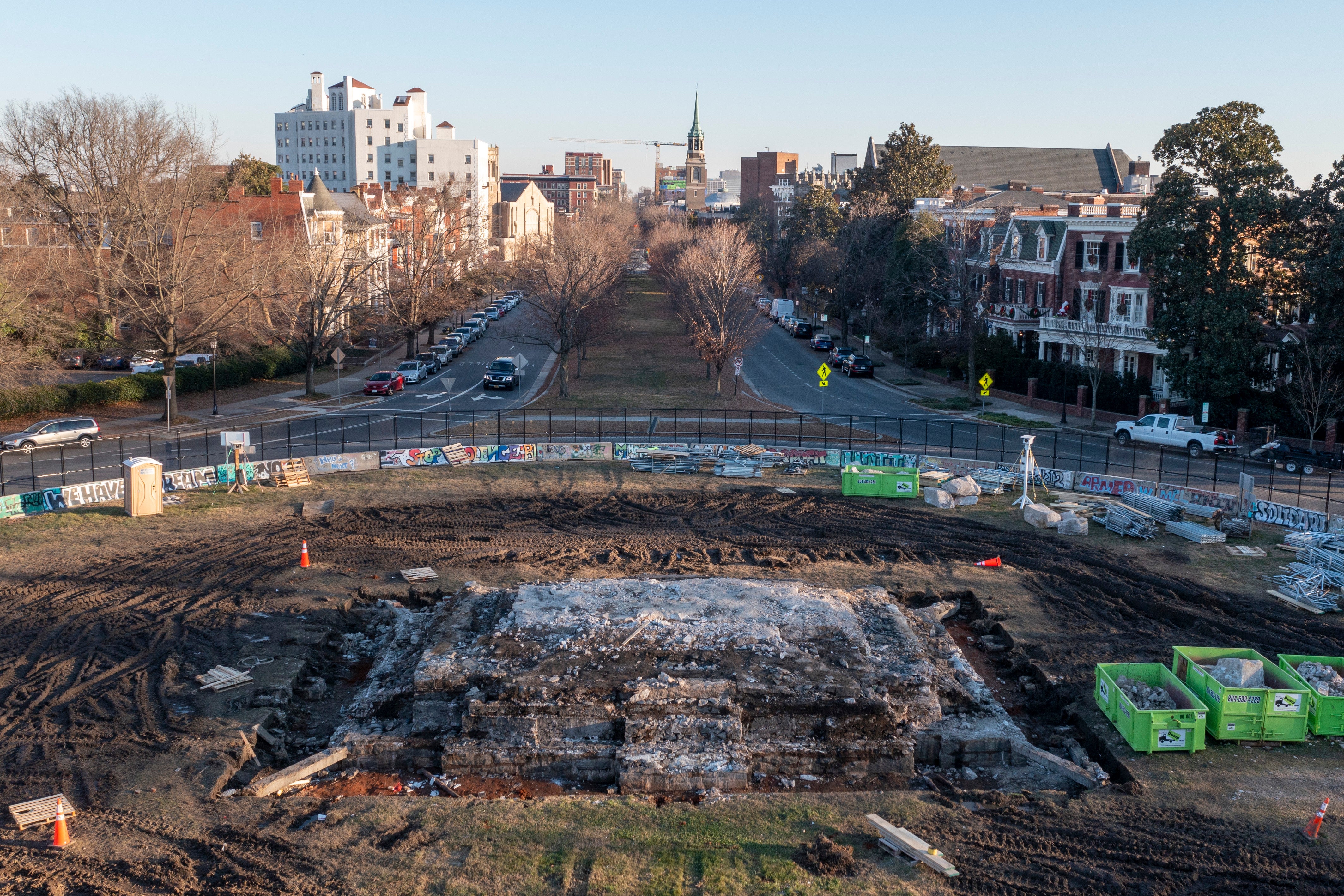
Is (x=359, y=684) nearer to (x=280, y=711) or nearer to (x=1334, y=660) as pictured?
(x=280, y=711)

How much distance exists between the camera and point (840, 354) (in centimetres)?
6912

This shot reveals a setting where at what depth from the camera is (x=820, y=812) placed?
598 inches

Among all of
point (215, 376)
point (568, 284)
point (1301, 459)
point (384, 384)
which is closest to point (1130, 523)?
point (1301, 459)

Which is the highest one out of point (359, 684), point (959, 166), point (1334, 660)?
point (959, 166)

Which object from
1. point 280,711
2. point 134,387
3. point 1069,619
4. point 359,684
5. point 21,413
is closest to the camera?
point 280,711

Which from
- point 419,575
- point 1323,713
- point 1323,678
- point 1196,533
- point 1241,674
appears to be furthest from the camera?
point 1196,533

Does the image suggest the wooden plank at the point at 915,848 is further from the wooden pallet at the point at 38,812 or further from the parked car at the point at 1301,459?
the parked car at the point at 1301,459

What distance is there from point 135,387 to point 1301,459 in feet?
169

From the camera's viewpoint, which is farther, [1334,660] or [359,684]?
[359,684]

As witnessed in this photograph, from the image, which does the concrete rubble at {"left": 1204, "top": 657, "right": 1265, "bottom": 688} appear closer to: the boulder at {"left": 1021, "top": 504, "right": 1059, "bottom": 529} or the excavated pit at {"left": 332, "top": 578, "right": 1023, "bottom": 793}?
the excavated pit at {"left": 332, "top": 578, "right": 1023, "bottom": 793}

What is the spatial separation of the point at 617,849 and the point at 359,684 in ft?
28.0

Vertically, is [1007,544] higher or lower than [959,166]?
lower

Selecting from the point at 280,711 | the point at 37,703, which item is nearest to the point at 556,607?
the point at 280,711

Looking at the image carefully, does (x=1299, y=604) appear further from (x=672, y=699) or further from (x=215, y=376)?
(x=215, y=376)
